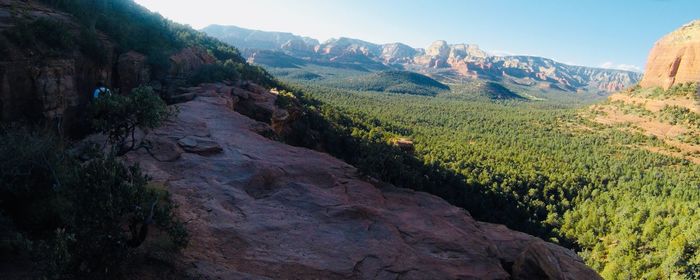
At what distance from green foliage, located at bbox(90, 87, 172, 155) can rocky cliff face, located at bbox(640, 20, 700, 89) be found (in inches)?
5472

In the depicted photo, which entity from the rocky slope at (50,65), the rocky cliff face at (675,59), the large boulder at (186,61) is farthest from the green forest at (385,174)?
the rocky cliff face at (675,59)

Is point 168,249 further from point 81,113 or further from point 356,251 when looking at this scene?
point 81,113

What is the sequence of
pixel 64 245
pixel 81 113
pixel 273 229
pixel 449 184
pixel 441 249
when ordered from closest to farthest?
pixel 64 245, pixel 273 229, pixel 441 249, pixel 81 113, pixel 449 184

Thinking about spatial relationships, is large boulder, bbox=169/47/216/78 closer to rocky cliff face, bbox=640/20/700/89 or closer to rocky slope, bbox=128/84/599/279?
rocky slope, bbox=128/84/599/279

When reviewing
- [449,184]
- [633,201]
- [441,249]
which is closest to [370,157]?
[441,249]

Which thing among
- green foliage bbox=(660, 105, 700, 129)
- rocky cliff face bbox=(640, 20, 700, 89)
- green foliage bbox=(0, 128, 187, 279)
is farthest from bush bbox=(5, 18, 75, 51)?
rocky cliff face bbox=(640, 20, 700, 89)

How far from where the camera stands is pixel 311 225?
498 inches

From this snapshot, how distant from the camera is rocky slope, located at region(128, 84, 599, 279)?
1048 centimetres

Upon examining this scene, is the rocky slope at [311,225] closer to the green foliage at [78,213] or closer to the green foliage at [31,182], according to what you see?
the green foliage at [78,213]

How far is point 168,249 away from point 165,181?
519 cm

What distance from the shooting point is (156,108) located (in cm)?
1394

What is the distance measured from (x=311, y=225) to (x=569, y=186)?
57162 millimetres

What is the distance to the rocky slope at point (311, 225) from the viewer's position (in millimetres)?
10477

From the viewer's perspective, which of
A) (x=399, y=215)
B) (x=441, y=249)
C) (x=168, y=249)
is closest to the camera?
(x=168, y=249)
